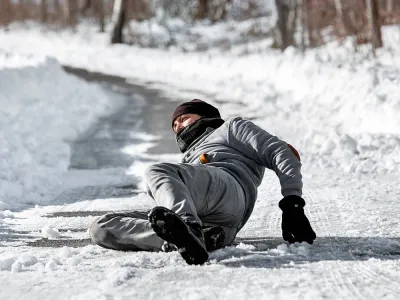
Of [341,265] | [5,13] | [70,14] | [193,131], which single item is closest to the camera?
[341,265]

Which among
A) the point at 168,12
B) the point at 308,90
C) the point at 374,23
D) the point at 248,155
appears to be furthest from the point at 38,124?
the point at 168,12

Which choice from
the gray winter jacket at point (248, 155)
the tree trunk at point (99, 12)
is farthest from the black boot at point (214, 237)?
the tree trunk at point (99, 12)

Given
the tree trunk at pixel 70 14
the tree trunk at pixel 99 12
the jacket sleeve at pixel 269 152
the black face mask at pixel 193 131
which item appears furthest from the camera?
the tree trunk at pixel 70 14

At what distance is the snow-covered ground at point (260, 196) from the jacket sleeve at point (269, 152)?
357mm

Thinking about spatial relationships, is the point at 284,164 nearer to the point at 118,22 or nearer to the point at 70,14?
the point at 118,22

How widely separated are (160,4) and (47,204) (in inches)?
1524

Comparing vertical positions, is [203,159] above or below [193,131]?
below

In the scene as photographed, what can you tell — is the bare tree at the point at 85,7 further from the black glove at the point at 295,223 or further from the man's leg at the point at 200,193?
the black glove at the point at 295,223

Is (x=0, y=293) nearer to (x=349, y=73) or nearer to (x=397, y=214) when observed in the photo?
(x=397, y=214)

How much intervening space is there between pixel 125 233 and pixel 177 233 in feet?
2.16

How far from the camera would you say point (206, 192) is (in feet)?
13.7

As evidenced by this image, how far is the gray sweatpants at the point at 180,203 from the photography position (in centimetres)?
398

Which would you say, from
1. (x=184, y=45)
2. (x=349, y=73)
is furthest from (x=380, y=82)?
(x=184, y=45)

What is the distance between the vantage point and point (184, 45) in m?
33.9
